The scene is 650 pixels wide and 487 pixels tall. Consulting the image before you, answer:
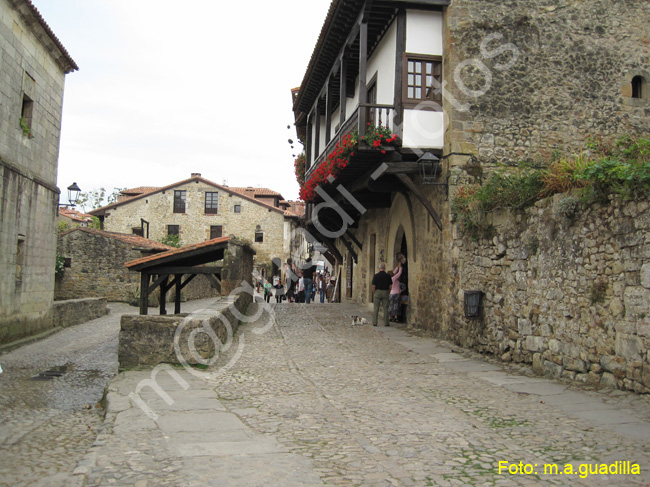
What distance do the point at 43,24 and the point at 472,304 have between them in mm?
11518

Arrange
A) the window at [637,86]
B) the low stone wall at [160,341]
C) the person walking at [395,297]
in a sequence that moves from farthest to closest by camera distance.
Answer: the person walking at [395,297] → the window at [637,86] → the low stone wall at [160,341]

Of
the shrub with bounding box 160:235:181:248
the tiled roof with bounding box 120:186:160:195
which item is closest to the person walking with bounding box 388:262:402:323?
the shrub with bounding box 160:235:181:248

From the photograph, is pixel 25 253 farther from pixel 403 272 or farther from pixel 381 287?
pixel 403 272

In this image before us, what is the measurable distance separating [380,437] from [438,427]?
59 cm

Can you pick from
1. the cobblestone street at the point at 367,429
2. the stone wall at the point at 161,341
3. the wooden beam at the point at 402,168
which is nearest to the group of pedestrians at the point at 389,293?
the wooden beam at the point at 402,168

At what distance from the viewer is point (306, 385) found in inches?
253

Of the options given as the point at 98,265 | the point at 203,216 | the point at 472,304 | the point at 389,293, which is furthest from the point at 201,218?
the point at 472,304

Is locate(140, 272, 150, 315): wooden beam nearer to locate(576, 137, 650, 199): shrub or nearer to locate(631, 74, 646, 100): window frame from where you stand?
locate(576, 137, 650, 199): shrub

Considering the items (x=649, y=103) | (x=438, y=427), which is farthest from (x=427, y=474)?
(x=649, y=103)

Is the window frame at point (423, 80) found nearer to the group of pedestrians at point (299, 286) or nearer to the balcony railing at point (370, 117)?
the balcony railing at point (370, 117)

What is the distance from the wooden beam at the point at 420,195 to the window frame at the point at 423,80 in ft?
4.44

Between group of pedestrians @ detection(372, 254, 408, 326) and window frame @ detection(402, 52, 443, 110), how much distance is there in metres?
3.51

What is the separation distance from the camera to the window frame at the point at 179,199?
4350cm

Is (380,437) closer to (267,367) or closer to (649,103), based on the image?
(267,367)
